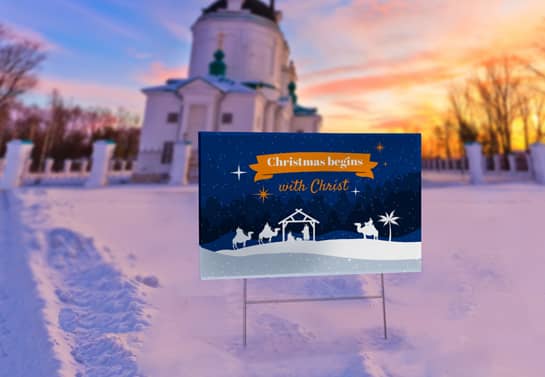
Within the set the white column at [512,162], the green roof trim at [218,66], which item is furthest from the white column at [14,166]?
the white column at [512,162]

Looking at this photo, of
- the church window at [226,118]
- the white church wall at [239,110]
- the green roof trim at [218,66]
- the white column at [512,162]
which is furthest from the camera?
the green roof trim at [218,66]

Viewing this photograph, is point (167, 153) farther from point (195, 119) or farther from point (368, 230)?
point (368, 230)

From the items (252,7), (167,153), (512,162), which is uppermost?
(252,7)

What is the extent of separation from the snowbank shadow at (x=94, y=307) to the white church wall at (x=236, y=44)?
2219 centimetres

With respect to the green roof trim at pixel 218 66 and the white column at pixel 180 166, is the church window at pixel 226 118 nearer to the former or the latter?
the green roof trim at pixel 218 66

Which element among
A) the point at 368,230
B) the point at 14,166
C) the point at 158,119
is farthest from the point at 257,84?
the point at 368,230

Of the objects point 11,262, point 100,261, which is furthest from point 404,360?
point 11,262

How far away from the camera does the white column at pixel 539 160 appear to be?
42.4 feet

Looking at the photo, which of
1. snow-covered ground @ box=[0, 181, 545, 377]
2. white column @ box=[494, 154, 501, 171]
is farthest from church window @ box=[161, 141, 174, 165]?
white column @ box=[494, 154, 501, 171]

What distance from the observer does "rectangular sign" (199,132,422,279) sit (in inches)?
141

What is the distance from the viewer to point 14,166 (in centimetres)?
1257

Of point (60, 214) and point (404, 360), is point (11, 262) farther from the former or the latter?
point (404, 360)

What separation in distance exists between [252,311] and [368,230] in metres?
1.88

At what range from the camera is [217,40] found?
84.1 ft
